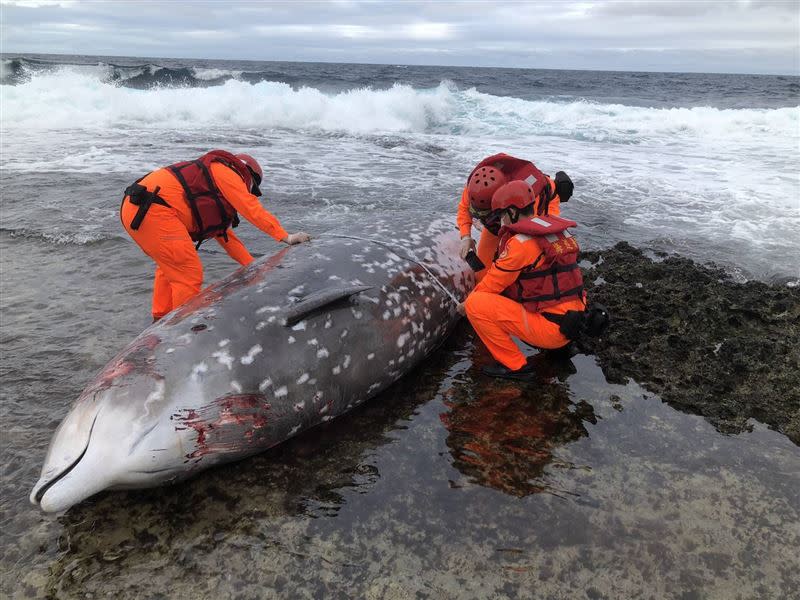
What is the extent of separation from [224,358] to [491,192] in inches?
106

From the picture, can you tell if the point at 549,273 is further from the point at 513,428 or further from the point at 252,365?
the point at 252,365

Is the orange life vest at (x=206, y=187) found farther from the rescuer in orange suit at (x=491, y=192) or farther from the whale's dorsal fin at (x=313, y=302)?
the rescuer in orange suit at (x=491, y=192)

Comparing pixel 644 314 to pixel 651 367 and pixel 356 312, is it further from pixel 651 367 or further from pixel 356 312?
pixel 356 312

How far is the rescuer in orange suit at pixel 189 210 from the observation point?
4.79 metres

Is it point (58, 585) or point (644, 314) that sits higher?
point (644, 314)

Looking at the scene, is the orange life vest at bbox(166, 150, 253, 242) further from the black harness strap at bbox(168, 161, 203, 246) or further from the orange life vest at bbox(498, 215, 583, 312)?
the orange life vest at bbox(498, 215, 583, 312)

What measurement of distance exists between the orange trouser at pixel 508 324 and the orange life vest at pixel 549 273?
0.08 meters

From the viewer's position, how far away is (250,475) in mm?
3494

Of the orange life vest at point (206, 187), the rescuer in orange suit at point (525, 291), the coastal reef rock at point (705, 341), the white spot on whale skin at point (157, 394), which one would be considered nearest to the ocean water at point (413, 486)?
the coastal reef rock at point (705, 341)

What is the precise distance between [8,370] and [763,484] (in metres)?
5.41

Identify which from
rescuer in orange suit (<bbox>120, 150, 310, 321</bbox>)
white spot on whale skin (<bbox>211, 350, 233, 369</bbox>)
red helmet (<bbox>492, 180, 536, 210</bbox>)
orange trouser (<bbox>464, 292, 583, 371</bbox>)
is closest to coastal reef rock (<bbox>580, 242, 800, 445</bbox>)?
orange trouser (<bbox>464, 292, 583, 371</bbox>)

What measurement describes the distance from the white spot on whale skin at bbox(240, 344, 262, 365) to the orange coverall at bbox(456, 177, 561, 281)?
255cm

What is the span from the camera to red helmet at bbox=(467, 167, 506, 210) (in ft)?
16.2

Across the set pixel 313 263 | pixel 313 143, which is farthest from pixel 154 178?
pixel 313 143
